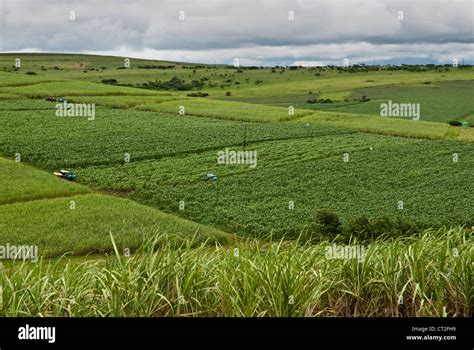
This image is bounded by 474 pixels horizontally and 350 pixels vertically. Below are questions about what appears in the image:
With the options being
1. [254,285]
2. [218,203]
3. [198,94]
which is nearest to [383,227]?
[218,203]

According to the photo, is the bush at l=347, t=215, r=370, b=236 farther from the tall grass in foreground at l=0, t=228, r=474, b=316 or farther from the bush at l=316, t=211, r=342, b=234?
the tall grass in foreground at l=0, t=228, r=474, b=316

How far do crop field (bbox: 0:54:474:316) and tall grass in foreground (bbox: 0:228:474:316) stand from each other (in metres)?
0.02

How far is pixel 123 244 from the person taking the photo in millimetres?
10047

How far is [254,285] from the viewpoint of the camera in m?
5.62

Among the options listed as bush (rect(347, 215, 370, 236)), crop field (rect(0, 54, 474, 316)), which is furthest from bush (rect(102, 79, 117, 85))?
bush (rect(347, 215, 370, 236))

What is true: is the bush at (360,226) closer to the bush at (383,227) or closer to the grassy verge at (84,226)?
the bush at (383,227)

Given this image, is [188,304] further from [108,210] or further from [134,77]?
[134,77]

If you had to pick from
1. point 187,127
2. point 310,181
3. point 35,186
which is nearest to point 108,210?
point 35,186

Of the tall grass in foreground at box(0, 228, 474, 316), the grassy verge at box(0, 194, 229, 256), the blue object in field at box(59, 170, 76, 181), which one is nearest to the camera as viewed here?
the tall grass in foreground at box(0, 228, 474, 316)

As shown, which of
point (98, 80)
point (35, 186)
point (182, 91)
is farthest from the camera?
point (182, 91)

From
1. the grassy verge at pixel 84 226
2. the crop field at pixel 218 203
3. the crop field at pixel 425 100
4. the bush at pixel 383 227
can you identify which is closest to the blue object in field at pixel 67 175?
the crop field at pixel 218 203

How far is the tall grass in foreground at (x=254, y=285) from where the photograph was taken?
212 inches

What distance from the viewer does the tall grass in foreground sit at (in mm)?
5375
